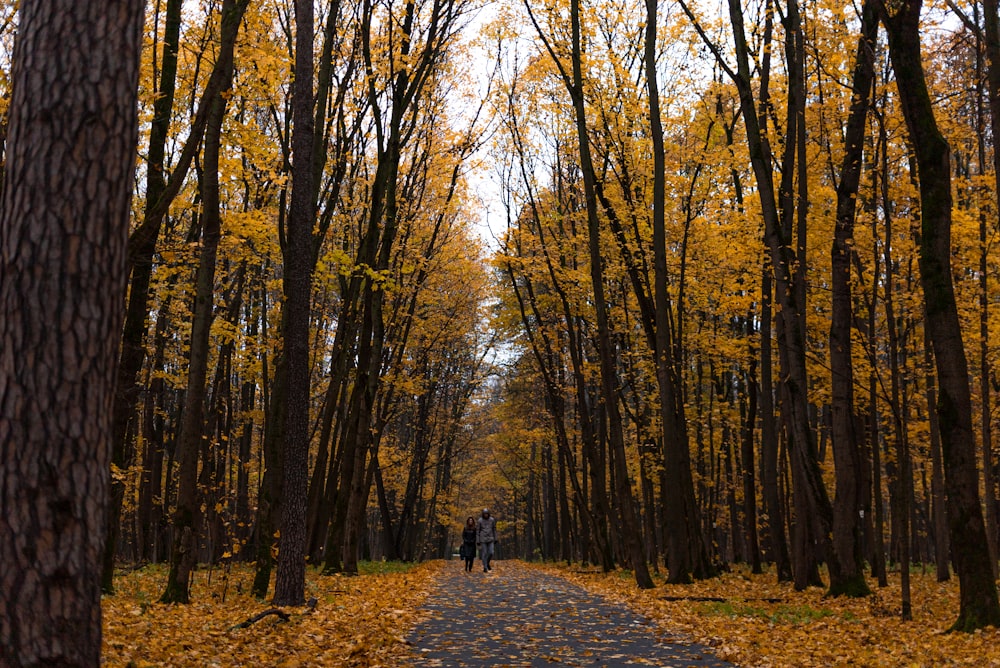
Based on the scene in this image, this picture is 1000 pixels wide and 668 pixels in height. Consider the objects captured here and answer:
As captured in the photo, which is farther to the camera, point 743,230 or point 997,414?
point 997,414

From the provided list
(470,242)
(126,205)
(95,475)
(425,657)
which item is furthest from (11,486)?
(470,242)

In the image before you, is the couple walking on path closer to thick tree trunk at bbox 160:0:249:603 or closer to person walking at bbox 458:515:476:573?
person walking at bbox 458:515:476:573

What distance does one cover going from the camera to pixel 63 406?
3094mm

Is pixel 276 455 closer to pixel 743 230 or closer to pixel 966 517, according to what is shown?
pixel 966 517

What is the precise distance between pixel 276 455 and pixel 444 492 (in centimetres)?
3035

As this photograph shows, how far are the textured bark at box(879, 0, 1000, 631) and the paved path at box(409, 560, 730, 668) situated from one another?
351 cm

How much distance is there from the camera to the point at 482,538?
24344mm

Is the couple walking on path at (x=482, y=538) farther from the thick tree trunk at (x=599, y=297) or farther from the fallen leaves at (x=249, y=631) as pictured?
the fallen leaves at (x=249, y=631)

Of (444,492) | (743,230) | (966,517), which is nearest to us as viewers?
(966,517)

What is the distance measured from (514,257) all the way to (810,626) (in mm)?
12713

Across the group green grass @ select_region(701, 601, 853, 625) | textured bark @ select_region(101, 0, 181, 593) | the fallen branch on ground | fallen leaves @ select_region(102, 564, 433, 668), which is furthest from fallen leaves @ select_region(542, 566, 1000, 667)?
textured bark @ select_region(101, 0, 181, 593)

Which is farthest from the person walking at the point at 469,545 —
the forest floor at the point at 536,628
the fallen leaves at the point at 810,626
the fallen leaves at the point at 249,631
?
the fallen leaves at the point at 249,631

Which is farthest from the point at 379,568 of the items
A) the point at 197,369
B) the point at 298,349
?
the point at 298,349

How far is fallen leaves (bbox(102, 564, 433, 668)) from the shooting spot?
6895 millimetres
